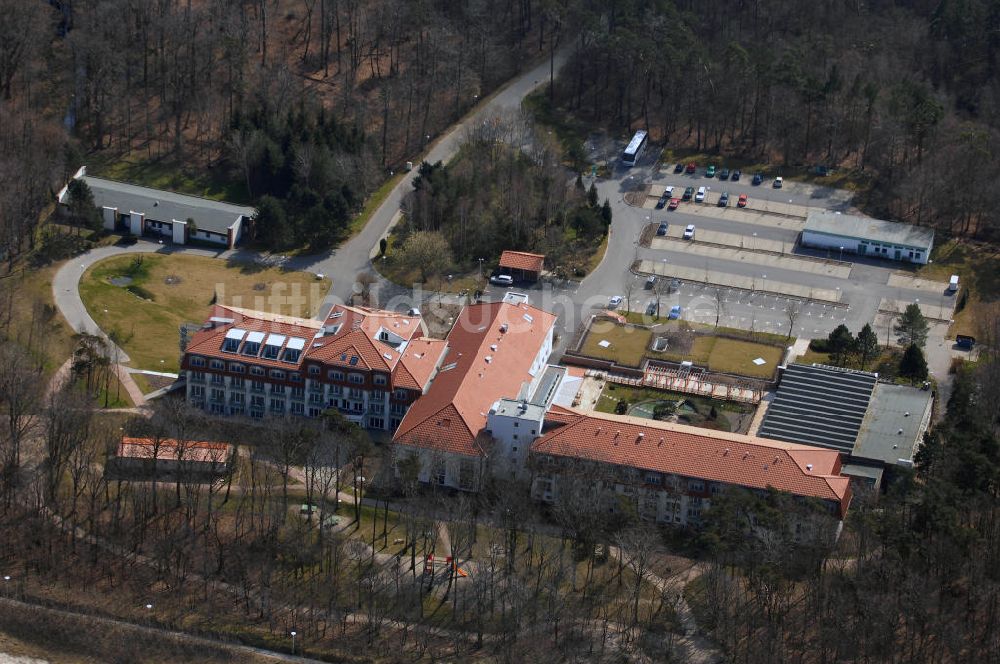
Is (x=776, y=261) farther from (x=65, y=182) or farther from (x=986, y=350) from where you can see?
(x=65, y=182)

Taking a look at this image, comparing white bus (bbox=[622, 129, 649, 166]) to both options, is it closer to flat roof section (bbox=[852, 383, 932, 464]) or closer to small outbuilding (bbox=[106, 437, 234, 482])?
flat roof section (bbox=[852, 383, 932, 464])

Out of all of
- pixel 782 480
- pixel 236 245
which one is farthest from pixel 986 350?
pixel 236 245

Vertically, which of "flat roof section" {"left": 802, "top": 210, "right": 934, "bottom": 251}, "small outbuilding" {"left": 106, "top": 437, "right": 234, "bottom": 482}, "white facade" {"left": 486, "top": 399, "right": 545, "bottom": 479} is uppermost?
"flat roof section" {"left": 802, "top": 210, "right": 934, "bottom": 251}

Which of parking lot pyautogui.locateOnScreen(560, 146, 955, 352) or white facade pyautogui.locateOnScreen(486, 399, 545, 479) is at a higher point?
parking lot pyautogui.locateOnScreen(560, 146, 955, 352)

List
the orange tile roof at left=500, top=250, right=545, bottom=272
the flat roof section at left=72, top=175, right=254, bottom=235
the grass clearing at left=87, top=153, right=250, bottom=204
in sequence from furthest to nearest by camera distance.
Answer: the grass clearing at left=87, top=153, right=250, bottom=204 → the flat roof section at left=72, top=175, right=254, bottom=235 → the orange tile roof at left=500, top=250, right=545, bottom=272

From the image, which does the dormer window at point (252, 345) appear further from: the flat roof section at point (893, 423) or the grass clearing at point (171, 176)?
the flat roof section at point (893, 423)

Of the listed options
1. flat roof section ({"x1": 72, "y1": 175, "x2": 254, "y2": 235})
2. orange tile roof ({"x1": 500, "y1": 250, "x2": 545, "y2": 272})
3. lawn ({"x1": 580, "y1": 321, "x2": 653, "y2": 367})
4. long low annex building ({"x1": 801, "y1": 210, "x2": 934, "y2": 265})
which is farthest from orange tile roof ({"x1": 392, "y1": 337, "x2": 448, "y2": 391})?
long low annex building ({"x1": 801, "y1": 210, "x2": 934, "y2": 265})
